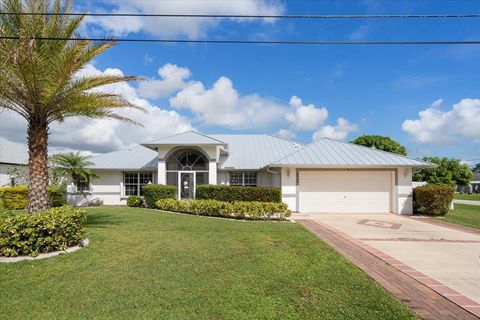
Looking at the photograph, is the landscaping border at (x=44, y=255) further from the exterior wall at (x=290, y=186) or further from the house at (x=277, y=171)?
the exterior wall at (x=290, y=186)

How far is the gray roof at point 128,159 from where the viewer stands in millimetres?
22000

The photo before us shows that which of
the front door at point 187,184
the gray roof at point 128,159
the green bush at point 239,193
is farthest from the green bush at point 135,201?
the green bush at point 239,193

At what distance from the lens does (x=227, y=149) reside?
23.1 meters

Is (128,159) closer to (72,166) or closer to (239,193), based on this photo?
(72,166)

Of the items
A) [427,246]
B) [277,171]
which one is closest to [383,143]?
[277,171]

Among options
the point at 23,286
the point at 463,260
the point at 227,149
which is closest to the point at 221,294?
the point at 23,286

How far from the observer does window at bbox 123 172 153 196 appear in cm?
2239

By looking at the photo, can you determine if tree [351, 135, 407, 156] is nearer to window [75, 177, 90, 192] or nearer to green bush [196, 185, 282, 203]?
green bush [196, 185, 282, 203]

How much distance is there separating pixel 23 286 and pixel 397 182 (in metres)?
17.3

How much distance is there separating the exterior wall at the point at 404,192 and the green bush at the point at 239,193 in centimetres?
674

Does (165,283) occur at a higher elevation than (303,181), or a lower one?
lower

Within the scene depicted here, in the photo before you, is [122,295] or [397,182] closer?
[122,295]

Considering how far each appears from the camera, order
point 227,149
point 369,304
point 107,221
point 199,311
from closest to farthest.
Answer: point 199,311, point 369,304, point 107,221, point 227,149

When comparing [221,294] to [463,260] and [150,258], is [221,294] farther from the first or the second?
[463,260]
